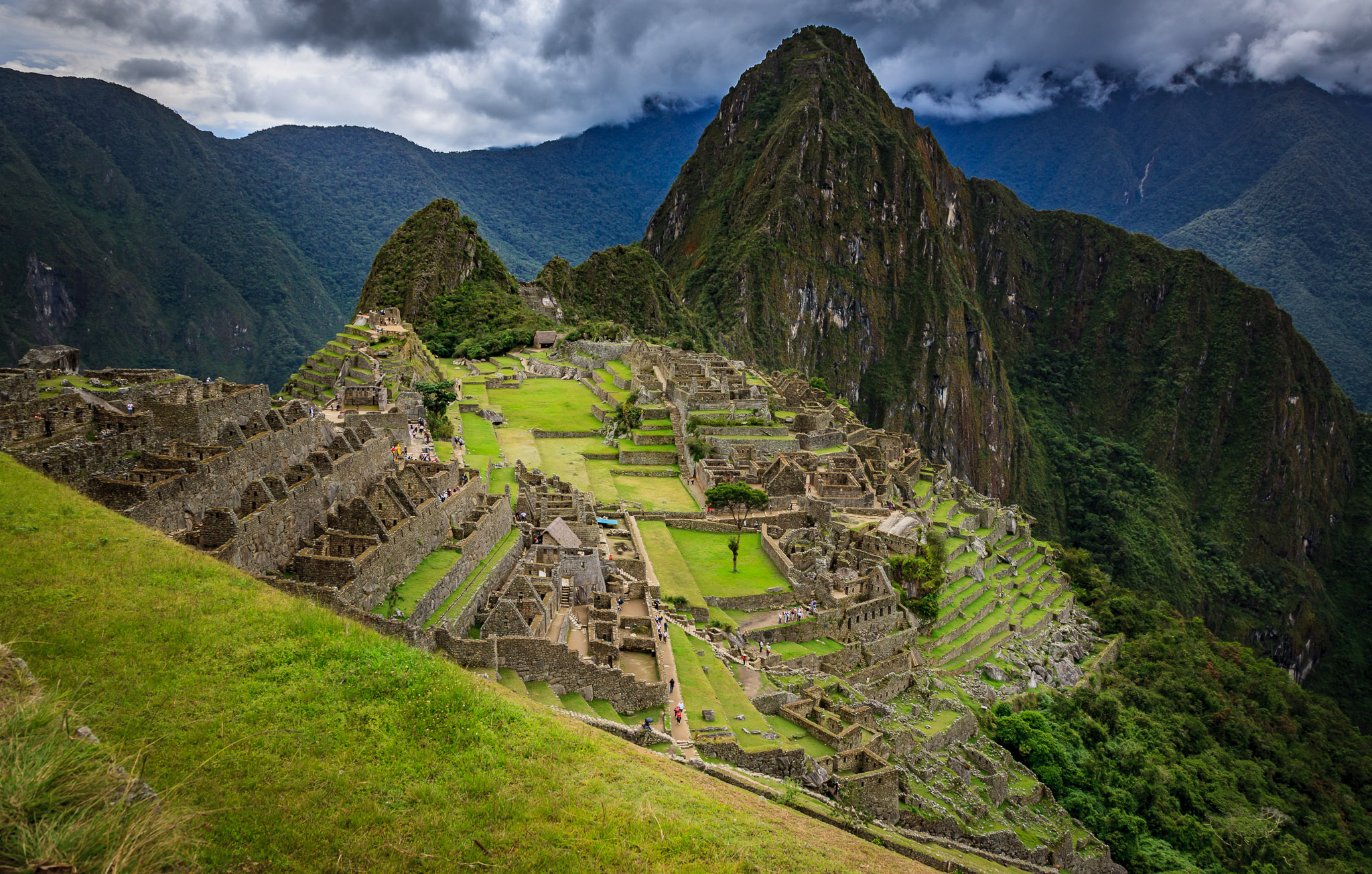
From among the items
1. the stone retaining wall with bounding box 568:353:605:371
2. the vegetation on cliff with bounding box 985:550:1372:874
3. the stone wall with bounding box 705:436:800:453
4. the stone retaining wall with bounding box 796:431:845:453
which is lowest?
the vegetation on cliff with bounding box 985:550:1372:874

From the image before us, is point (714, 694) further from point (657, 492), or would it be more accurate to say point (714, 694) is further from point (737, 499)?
point (657, 492)

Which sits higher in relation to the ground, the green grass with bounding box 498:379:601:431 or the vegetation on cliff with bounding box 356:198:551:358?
the vegetation on cliff with bounding box 356:198:551:358

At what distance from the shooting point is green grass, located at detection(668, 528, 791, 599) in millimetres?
27297

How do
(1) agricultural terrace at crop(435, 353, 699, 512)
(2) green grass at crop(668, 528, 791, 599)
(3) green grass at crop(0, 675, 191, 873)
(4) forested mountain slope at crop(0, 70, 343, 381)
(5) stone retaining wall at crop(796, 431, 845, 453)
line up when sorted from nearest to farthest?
(3) green grass at crop(0, 675, 191, 873)
(2) green grass at crop(668, 528, 791, 599)
(1) agricultural terrace at crop(435, 353, 699, 512)
(5) stone retaining wall at crop(796, 431, 845, 453)
(4) forested mountain slope at crop(0, 70, 343, 381)

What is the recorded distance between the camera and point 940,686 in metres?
27.1

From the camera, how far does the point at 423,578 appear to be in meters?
17.5

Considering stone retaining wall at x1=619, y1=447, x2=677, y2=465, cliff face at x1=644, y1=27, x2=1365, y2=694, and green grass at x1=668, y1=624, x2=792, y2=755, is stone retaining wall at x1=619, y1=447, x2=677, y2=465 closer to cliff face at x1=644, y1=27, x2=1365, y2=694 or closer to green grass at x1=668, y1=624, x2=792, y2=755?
green grass at x1=668, y1=624, x2=792, y2=755

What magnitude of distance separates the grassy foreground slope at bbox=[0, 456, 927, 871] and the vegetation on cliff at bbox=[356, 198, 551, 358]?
213 ft

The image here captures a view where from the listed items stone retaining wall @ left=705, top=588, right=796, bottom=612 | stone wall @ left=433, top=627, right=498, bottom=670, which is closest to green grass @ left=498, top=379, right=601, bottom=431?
stone retaining wall @ left=705, top=588, right=796, bottom=612

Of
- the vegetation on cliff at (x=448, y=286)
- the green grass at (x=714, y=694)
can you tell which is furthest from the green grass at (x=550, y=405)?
the green grass at (x=714, y=694)

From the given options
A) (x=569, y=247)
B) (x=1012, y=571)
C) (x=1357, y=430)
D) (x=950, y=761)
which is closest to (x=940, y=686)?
(x=950, y=761)

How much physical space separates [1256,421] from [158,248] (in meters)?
185

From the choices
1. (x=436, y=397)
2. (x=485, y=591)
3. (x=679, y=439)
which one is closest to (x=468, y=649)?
(x=485, y=591)

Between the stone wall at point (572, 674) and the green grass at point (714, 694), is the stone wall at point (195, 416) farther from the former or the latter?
the green grass at point (714, 694)
